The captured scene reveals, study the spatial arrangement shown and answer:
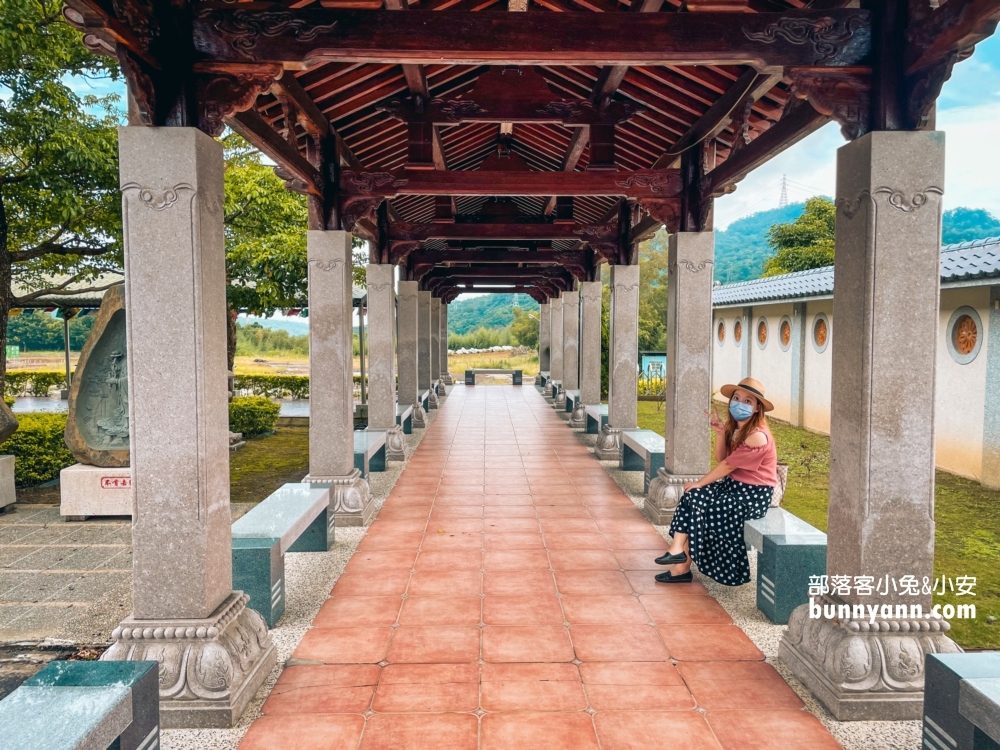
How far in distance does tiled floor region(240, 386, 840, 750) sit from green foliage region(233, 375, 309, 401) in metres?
16.0

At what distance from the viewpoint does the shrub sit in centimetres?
1254

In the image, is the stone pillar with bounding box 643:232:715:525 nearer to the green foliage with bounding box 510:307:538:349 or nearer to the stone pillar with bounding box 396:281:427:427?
the stone pillar with bounding box 396:281:427:427

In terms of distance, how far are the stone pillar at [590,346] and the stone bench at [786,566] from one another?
25.3ft

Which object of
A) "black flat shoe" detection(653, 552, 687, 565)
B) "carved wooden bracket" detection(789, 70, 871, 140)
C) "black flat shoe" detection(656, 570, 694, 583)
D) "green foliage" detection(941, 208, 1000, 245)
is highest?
"green foliage" detection(941, 208, 1000, 245)

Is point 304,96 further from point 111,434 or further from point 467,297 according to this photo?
point 467,297

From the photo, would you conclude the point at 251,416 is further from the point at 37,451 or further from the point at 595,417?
the point at 595,417

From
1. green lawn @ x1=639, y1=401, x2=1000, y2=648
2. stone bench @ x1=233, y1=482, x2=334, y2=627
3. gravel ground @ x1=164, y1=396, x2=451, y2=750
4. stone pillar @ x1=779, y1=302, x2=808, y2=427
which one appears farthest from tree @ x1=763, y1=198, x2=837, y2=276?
stone bench @ x1=233, y1=482, x2=334, y2=627

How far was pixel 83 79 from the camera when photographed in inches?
359

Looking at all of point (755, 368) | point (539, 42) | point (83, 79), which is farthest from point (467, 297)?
point (539, 42)

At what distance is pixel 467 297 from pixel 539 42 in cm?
8659

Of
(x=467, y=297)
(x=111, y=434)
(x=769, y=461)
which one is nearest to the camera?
(x=769, y=461)

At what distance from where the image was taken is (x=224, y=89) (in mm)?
3506

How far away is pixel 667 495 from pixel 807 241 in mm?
24758

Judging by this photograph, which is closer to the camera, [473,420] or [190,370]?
[190,370]
